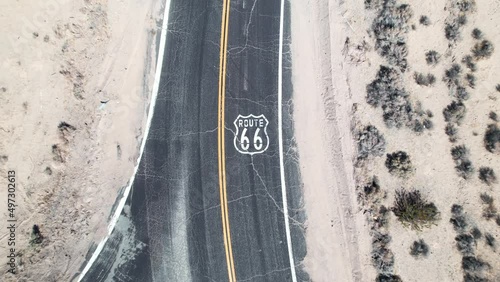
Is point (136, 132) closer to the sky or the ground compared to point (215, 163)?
closer to the sky

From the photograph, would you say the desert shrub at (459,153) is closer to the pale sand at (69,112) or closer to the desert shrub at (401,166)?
the desert shrub at (401,166)

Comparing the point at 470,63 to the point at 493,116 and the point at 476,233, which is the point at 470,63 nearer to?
the point at 493,116

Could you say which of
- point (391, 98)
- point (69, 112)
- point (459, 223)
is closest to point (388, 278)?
point (459, 223)

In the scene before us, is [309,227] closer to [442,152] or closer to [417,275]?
[417,275]

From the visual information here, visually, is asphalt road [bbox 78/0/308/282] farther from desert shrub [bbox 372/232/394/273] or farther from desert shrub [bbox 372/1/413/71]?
desert shrub [bbox 372/1/413/71]

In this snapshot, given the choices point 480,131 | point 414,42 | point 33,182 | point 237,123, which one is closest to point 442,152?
point 480,131

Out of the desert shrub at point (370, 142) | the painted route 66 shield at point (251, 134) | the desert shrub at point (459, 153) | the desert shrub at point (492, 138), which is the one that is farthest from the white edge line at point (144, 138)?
the desert shrub at point (492, 138)

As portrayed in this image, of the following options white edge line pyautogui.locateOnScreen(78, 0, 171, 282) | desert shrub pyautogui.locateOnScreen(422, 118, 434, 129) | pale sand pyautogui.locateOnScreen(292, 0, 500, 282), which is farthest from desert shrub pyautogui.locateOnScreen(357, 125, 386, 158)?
white edge line pyautogui.locateOnScreen(78, 0, 171, 282)
